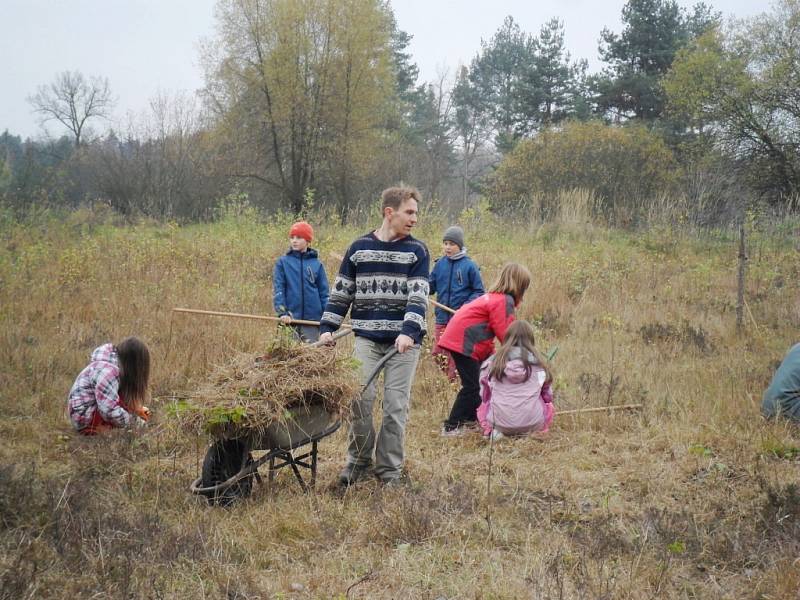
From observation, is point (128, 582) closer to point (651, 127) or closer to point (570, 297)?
point (570, 297)

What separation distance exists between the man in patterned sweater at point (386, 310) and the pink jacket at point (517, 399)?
1.42 m

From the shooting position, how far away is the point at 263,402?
385 centimetres

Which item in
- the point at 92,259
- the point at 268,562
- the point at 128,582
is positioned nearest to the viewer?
the point at 128,582

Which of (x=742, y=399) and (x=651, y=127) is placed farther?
(x=651, y=127)

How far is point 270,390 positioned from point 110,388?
2053 millimetres

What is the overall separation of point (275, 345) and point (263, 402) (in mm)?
465

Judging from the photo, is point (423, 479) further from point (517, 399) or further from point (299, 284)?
point (299, 284)

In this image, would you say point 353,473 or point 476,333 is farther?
point 476,333

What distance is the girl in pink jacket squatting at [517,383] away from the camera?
227 inches

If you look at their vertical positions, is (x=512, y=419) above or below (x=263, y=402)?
below

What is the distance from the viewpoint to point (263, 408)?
380cm

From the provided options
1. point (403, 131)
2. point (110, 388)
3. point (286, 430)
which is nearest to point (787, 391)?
point (286, 430)

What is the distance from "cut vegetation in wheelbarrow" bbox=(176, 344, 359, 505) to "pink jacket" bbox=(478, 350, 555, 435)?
1.99 metres

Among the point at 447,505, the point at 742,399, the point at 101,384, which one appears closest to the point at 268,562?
the point at 447,505
